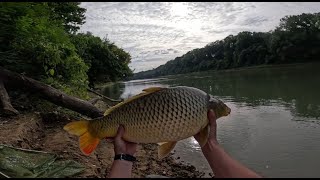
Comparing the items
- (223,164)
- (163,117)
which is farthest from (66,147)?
(223,164)

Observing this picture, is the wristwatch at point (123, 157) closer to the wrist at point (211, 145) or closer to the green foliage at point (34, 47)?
the wrist at point (211, 145)

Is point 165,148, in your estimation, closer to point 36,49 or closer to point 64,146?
point 64,146

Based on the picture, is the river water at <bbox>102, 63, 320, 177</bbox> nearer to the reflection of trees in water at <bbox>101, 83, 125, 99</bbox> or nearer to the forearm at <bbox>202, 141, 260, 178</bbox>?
the forearm at <bbox>202, 141, 260, 178</bbox>

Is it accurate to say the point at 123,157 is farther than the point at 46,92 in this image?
No

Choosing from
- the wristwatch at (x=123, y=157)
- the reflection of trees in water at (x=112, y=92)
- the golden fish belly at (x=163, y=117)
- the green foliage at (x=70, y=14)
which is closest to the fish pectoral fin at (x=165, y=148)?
the golden fish belly at (x=163, y=117)

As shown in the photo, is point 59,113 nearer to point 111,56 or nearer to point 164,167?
point 164,167

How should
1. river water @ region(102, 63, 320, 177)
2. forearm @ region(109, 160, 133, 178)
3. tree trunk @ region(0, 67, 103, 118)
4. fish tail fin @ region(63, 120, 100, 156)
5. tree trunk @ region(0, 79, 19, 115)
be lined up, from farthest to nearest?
tree trunk @ region(0, 67, 103, 118)
river water @ region(102, 63, 320, 177)
tree trunk @ region(0, 79, 19, 115)
fish tail fin @ region(63, 120, 100, 156)
forearm @ region(109, 160, 133, 178)

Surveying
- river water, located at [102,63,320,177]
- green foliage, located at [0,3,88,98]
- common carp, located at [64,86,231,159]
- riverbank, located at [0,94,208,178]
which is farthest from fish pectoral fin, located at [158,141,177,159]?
green foliage, located at [0,3,88,98]

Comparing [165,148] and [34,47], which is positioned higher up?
[34,47]
